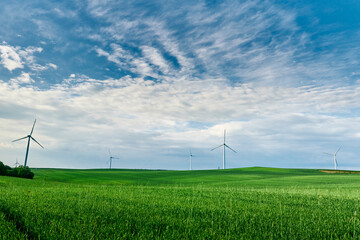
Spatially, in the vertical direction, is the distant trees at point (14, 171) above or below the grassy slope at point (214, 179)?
above

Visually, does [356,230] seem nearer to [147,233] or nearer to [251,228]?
[251,228]

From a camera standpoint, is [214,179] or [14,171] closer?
[14,171]

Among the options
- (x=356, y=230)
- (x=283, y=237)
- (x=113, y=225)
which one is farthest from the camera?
(x=356, y=230)

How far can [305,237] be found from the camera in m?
4.84

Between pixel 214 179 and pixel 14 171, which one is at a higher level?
pixel 14 171

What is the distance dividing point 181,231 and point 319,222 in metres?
3.43

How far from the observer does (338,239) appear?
480 cm

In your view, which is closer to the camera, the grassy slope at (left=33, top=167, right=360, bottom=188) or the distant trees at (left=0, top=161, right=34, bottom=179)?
the grassy slope at (left=33, top=167, right=360, bottom=188)

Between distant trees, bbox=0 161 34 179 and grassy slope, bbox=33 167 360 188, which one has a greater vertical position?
distant trees, bbox=0 161 34 179

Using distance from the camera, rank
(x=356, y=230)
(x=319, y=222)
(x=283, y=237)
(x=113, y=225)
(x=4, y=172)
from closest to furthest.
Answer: (x=283, y=237), (x=113, y=225), (x=356, y=230), (x=319, y=222), (x=4, y=172)

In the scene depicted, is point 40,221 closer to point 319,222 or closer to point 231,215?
point 231,215

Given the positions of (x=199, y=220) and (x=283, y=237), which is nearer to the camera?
(x=283, y=237)

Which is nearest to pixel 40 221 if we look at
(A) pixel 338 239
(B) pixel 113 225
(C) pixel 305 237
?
(B) pixel 113 225

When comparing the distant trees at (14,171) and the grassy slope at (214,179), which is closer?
the grassy slope at (214,179)
